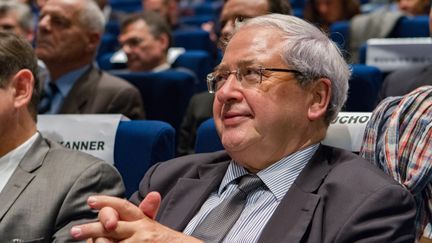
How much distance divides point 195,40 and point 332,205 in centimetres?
462

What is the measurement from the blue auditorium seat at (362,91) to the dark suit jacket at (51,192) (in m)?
1.39

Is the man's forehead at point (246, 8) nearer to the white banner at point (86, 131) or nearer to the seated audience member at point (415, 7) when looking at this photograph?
the white banner at point (86, 131)

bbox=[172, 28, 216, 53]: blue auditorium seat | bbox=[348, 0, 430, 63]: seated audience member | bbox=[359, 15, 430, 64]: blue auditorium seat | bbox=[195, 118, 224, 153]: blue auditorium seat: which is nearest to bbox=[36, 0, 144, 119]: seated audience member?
bbox=[195, 118, 224, 153]: blue auditorium seat

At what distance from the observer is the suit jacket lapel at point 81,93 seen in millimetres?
3545

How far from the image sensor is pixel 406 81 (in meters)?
2.95

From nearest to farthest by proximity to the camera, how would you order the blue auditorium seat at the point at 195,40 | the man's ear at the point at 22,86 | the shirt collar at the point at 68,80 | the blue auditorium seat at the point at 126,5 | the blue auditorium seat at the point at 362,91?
the man's ear at the point at 22,86, the blue auditorium seat at the point at 362,91, the shirt collar at the point at 68,80, the blue auditorium seat at the point at 195,40, the blue auditorium seat at the point at 126,5

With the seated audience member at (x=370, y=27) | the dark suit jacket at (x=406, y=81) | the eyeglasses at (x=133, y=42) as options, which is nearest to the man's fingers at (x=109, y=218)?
the dark suit jacket at (x=406, y=81)

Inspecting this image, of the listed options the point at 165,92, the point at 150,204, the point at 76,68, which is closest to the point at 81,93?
the point at 76,68

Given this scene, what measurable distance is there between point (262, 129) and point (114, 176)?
443 millimetres

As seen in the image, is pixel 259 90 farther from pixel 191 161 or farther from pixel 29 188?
pixel 29 188

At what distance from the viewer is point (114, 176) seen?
223cm

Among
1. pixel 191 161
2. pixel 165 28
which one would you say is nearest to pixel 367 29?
pixel 165 28

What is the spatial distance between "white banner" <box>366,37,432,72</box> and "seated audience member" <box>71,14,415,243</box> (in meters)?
1.87

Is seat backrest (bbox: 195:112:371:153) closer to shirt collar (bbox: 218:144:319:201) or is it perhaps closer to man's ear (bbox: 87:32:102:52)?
shirt collar (bbox: 218:144:319:201)
